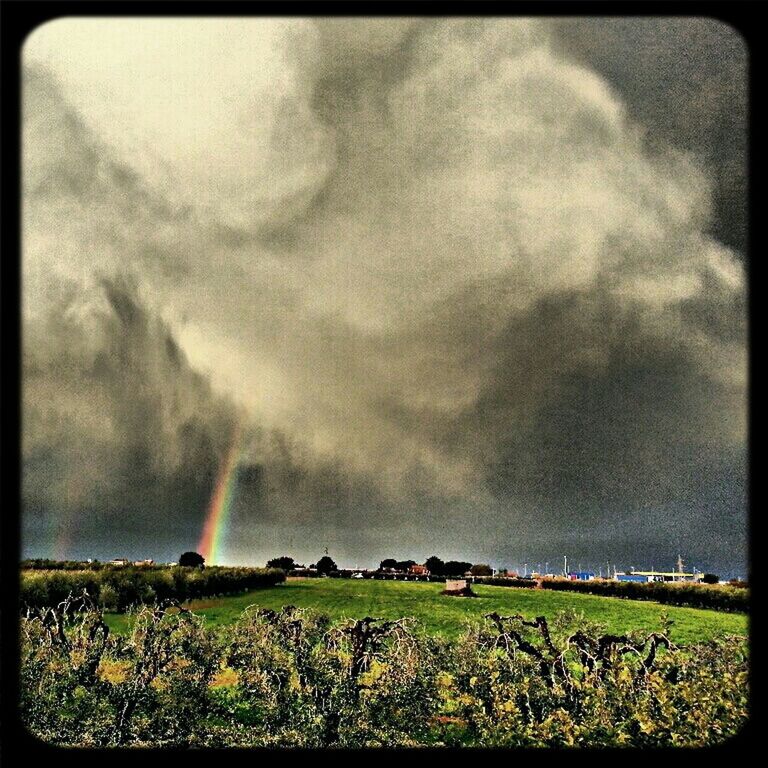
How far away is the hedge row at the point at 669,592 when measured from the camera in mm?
30844

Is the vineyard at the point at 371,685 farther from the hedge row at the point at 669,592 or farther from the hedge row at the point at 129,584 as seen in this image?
the hedge row at the point at 669,592

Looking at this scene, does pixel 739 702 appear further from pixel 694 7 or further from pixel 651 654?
pixel 694 7

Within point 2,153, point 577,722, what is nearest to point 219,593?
point 577,722

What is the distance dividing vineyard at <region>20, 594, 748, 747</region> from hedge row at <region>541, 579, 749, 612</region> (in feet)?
96.2

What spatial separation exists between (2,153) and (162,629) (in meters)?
4.07

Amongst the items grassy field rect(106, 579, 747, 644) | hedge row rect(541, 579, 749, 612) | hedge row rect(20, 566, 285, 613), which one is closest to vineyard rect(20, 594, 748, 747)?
hedge row rect(20, 566, 285, 613)

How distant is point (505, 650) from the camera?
16.1 feet

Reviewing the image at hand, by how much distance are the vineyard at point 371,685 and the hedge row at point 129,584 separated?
8.39 m

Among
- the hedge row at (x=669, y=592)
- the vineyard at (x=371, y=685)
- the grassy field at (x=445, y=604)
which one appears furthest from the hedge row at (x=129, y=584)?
the hedge row at (x=669, y=592)

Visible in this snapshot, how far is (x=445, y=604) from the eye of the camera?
28203 mm

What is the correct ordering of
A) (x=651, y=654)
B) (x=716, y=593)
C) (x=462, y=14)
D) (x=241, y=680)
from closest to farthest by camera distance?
(x=462, y=14), (x=651, y=654), (x=241, y=680), (x=716, y=593)

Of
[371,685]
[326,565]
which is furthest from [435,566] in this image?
[371,685]

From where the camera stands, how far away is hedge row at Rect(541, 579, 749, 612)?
30.8 meters

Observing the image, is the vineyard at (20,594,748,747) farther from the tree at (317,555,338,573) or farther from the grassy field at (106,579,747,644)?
the tree at (317,555,338,573)
